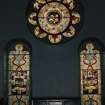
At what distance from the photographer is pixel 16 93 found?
9.85m

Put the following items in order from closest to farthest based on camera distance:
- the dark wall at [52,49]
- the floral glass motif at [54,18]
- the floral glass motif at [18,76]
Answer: the dark wall at [52,49]
the floral glass motif at [18,76]
the floral glass motif at [54,18]

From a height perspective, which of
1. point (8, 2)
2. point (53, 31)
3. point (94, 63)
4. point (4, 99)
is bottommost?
point (4, 99)

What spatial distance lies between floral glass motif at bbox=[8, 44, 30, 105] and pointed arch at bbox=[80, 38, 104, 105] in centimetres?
126

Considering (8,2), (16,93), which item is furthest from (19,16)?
(16,93)

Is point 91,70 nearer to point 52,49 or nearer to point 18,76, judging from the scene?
point 52,49

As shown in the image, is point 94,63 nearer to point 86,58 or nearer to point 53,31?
point 86,58

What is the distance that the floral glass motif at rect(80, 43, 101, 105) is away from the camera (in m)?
9.84

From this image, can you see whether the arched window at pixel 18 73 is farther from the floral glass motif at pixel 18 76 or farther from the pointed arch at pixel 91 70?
the pointed arch at pixel 91 70

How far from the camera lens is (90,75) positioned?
995 cm

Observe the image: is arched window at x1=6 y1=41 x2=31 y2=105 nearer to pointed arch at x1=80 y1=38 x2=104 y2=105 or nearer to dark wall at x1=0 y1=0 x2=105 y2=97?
dark wall at x1=0 y1=0 x2=105 y2=97

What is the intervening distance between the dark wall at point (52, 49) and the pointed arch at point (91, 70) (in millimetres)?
171

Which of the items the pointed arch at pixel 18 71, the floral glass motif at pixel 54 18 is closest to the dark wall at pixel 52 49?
the pointed arch at pixel 18 71

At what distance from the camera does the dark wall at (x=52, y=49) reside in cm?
969

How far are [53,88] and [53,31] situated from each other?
1.36 m
